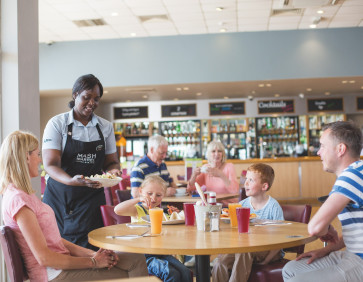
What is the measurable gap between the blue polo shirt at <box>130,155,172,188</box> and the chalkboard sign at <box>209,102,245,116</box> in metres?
7.91

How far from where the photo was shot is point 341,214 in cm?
211

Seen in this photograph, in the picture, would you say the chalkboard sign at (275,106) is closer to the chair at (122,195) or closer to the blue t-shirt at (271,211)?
the chair at (122,195)

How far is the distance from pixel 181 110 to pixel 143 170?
8288 mm

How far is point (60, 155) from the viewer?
10.1ft

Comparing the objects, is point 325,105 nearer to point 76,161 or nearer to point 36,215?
point 76,161

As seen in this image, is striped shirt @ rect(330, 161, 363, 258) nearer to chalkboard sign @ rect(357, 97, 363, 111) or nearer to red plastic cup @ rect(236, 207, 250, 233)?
red plastic cup @ rect(236, 207, 250, 233)

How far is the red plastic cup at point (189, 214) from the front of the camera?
2.55 meters

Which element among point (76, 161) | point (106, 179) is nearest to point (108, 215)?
point (106, 179)

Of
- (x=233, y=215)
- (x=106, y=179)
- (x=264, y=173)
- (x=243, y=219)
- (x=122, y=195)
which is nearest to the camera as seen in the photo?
(x=243, y=219)

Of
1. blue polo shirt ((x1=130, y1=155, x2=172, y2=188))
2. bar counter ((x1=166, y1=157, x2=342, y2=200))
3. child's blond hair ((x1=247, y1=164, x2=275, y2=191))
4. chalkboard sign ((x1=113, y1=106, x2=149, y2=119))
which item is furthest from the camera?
chalkboard sign ((x1=113, y1=106, x2=149, y2=119))

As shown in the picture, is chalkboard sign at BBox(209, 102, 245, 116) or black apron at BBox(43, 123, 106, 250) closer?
black apron at BBox(43, 123, 106, 250)

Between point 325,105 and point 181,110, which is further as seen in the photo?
point 181,110


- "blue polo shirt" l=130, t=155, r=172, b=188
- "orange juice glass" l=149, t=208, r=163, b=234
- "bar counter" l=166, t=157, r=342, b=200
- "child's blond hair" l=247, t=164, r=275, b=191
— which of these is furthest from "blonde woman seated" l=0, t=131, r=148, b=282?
"bar counter" l=166, t=157, r=342, b=200

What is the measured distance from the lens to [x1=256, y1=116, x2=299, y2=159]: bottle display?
12.4 m
